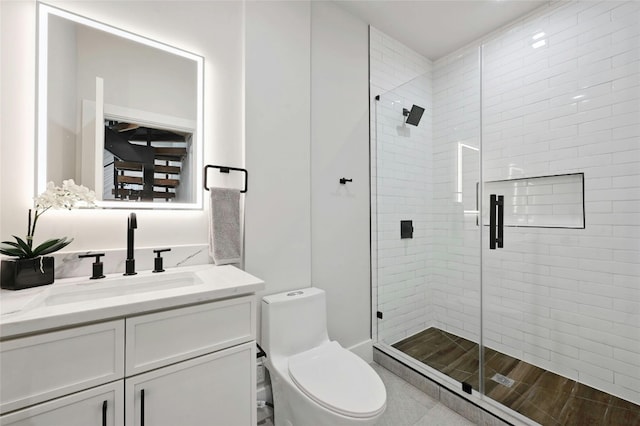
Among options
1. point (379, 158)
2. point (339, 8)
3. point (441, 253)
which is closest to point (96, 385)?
point (379, 158)

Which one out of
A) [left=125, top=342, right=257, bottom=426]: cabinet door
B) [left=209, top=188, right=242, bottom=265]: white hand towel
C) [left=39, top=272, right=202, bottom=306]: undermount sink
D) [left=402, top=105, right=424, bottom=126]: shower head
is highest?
[left=402, top=105, right=424, bottom=126]: shower head

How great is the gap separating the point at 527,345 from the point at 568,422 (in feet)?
1.95

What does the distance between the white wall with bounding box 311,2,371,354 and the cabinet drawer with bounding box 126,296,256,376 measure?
832 millimetres

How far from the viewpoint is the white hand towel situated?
144 centimetres

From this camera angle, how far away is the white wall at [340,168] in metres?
1.90

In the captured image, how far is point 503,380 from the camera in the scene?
1.80m

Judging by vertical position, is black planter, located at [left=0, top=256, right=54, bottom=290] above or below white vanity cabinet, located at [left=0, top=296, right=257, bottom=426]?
above

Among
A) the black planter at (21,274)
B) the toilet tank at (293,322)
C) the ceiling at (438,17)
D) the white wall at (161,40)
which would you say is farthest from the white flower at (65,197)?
the ceiling at (438,17)

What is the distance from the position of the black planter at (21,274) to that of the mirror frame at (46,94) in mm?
312

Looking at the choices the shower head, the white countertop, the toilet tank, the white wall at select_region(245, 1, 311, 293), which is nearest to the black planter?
the white countertop

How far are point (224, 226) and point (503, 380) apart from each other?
2.07 meters

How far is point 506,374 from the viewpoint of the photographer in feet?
6.19

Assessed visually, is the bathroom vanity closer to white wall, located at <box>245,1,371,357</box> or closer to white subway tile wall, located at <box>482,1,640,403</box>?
white wall, located at <box>245,1,371,357</box>

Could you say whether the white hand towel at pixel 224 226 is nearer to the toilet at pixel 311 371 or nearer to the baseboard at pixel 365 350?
the toilet at pixel 311 371
